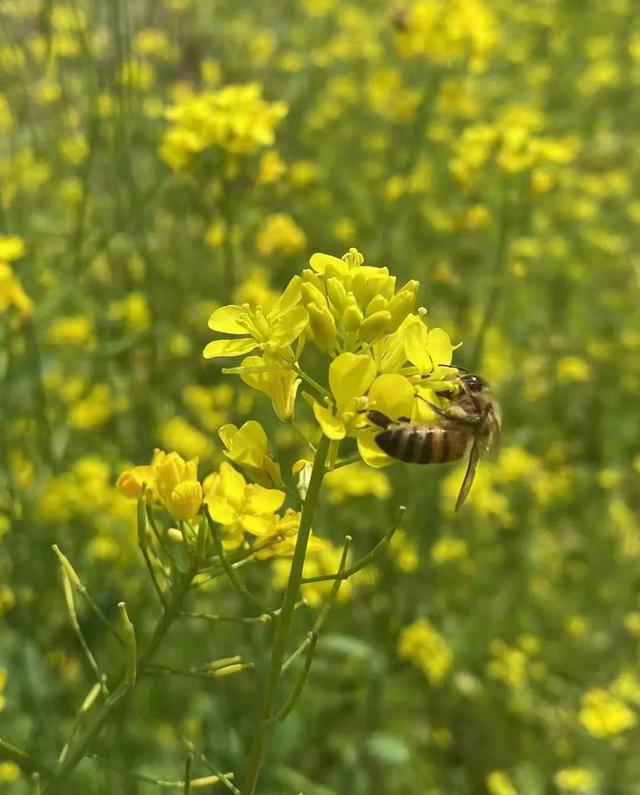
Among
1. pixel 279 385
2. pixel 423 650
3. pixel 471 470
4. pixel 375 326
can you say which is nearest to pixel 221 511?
pixel 279 385

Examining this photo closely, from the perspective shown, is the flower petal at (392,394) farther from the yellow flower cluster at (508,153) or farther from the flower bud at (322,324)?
the yellow flower cluster at (508,153)

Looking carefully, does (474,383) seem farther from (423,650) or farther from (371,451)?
(423,650)

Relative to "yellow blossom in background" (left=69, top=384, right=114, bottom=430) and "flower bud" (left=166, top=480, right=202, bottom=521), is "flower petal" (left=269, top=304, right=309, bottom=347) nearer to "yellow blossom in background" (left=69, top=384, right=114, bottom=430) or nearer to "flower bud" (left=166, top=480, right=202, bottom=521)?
"flower bud" (left=166, top=480, right=202, bottom=521)

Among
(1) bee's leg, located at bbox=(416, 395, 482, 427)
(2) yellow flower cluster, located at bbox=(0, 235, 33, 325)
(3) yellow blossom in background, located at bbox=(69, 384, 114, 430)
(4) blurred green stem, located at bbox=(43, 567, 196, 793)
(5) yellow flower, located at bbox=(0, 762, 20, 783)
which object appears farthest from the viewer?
(3) yellow blossom in background, located at bbox=(69, 384, 114, 430)

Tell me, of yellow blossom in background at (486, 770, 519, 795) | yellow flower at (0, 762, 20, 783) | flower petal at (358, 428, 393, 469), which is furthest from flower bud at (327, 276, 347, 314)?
yellow blossom in background at (486, 770, 519, 795)

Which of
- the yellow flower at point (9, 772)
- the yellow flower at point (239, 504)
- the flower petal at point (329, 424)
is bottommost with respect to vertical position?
the yellow flower at point (9, 772)

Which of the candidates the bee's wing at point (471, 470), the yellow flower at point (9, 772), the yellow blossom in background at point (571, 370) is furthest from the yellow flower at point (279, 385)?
the yellow blossom in background at point (571, 370)
